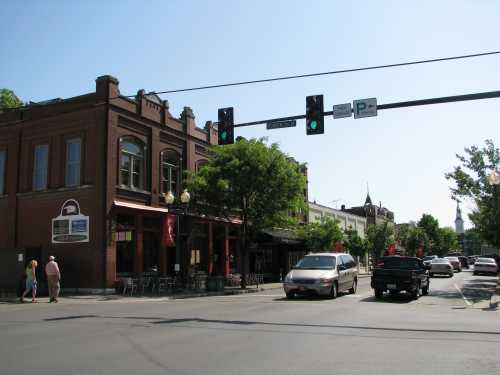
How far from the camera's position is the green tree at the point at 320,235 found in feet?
141

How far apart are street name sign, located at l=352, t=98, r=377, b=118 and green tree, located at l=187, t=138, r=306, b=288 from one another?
38.1 ft

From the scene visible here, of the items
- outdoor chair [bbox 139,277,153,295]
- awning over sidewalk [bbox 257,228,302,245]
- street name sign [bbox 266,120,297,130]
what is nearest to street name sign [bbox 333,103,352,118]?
street name sign [bbox 266,120,297,130]

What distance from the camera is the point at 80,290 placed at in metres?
25.1

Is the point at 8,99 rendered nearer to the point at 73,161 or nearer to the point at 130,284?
the point at 73,161

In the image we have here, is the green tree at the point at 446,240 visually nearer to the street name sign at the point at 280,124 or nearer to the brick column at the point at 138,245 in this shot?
the brick column at the point at 138,245

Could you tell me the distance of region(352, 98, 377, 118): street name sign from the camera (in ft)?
50.1

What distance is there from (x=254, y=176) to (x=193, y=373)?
20125 millimetres

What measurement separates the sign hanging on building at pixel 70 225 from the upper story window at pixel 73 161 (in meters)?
1.22

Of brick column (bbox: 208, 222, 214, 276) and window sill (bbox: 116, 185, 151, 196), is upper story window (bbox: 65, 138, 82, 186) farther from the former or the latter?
brick column (bbox: 208, 222, 214, 276)

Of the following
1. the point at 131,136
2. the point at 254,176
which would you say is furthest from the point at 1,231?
the point at 254,176

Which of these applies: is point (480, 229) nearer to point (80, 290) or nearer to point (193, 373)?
point (80, 290)

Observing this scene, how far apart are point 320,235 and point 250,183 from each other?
17.5 m

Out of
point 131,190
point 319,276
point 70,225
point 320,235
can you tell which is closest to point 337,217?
point 320,235

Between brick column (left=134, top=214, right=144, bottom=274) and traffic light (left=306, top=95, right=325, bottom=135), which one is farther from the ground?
traffic light (left=306, top=95, right=325, bottom=135)
